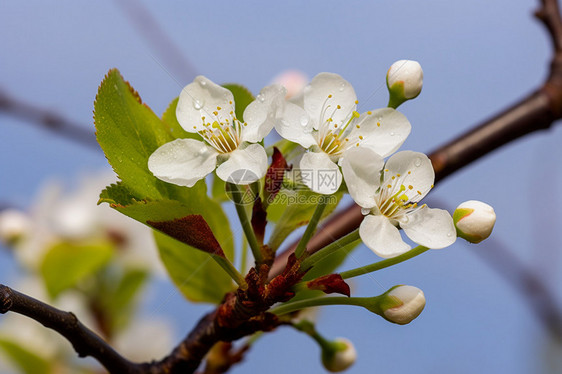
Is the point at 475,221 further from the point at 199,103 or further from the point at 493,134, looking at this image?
the point at 493,134

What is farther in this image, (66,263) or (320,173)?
(66,263)

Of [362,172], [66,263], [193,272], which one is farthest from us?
[66,263]

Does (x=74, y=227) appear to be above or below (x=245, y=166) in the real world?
above

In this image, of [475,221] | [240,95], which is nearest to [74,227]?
[240,95]

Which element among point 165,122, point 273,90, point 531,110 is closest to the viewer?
point 273,90

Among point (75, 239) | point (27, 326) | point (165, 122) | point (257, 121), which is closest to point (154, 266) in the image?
point (75, 239)

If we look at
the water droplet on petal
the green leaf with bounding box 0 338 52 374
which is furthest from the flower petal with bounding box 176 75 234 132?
the green leaf with bounding box 0 338 52 374

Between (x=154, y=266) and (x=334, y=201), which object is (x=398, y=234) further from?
(x=154, y=266)
